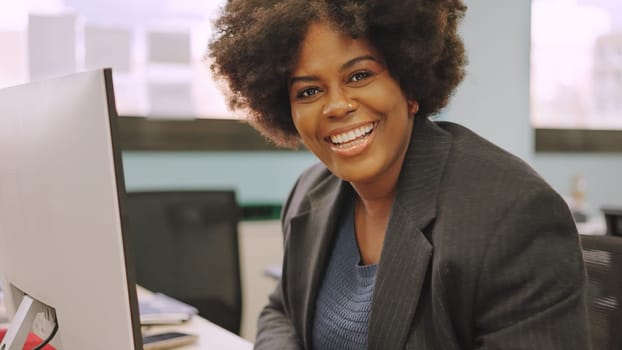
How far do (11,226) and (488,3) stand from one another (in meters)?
2.91

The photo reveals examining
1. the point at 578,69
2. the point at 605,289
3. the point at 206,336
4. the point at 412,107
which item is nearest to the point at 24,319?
the point at 206,336

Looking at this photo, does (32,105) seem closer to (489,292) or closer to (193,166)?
(489,292)

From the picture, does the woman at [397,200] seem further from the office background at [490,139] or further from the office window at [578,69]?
the office window at [578,69]

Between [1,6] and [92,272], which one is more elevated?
[1,6]

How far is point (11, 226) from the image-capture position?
3.28ft

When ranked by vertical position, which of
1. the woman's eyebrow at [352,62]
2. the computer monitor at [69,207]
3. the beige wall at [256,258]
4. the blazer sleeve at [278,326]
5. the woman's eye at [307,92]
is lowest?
the beige wall at [256,258]

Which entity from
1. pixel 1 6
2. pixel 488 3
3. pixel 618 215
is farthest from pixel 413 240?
pixel 488 3

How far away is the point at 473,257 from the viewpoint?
990mm

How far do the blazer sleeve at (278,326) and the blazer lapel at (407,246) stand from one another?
0.29 metres

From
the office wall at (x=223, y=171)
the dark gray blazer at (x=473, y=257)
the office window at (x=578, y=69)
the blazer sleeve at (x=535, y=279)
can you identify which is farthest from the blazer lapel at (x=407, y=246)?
the office window at (x=578, y=69)

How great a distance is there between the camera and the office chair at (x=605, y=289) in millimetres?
1146

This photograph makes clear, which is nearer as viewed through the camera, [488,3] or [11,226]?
[11,226]

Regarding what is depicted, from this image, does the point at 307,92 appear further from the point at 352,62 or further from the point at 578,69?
the point at 578,69

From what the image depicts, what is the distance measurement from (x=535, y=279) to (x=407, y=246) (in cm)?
23
